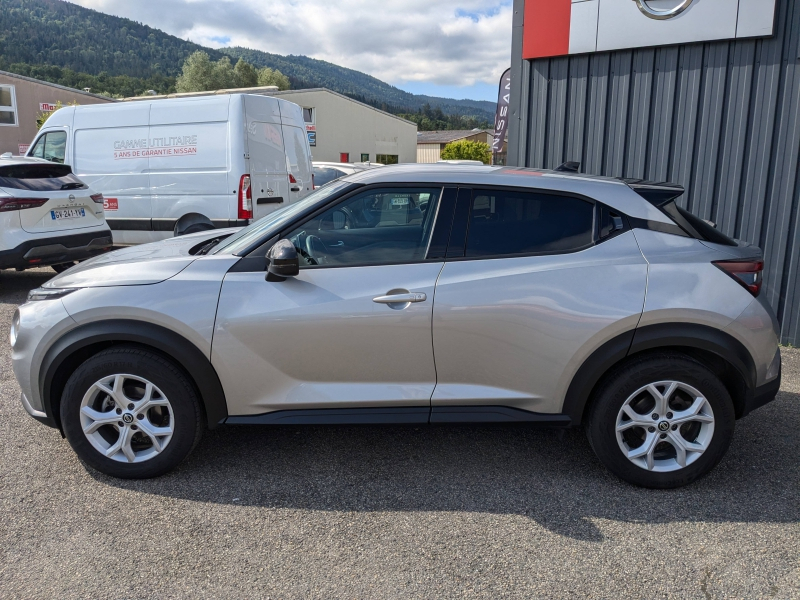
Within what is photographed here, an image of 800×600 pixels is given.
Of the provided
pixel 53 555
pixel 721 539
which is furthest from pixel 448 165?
pixel 53 555

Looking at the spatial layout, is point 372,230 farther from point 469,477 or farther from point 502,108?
point 502,108

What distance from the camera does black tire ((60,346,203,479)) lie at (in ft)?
10.9

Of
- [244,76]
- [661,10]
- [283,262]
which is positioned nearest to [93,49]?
[244,76]

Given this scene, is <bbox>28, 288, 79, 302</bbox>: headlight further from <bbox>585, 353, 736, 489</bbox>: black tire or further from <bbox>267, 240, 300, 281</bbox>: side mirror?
<bbox>585, 353, 736, 489</bbox>: black tire

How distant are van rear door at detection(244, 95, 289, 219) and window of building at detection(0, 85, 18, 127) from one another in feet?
103

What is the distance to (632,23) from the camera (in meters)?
6.41

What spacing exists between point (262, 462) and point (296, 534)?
Result: 0.78 metres

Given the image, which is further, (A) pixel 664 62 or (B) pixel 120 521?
(A) pixel 664 62

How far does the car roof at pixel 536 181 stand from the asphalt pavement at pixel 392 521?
1454 mm

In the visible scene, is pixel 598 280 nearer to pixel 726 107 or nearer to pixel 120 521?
pixel 120 521

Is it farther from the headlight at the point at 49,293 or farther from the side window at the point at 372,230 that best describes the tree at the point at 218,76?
the side window at the point at 372,230

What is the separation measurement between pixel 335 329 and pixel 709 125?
15.9ft

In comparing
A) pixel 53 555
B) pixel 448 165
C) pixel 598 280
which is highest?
pixel 448 165

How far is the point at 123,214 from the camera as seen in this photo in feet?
31.9
